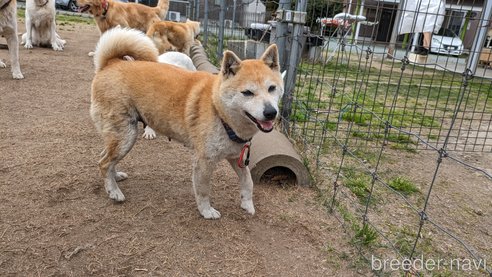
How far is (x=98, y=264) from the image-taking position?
214 centimetres

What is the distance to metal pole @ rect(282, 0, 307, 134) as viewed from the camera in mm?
3580

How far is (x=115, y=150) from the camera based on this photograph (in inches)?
105

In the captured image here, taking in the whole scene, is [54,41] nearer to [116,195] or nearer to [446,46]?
[116,195]

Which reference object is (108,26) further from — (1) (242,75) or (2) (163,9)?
(1) (242,75)

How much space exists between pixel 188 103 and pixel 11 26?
4554 mm

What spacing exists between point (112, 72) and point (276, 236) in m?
1.74

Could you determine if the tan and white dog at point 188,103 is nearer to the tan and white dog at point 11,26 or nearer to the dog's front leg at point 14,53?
the tan and white dog at point 11,26

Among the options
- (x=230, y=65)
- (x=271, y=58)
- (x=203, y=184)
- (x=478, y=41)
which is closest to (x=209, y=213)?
(x=203, y=184)

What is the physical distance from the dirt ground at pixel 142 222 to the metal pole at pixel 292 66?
0.99m

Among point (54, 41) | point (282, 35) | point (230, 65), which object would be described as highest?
point (282, 35)

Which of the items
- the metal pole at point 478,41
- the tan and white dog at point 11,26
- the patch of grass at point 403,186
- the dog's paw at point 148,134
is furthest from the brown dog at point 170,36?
the metal pole at point 478,41

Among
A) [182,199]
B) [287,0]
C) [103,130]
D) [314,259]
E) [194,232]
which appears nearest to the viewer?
[314,259]

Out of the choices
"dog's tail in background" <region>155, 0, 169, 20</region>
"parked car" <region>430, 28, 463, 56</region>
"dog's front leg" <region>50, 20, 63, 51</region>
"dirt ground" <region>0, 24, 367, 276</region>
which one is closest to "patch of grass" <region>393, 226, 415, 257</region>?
"dirt ground" <region>0, 24, 367, 276</region>

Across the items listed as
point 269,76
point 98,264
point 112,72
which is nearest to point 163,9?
point 112,72
